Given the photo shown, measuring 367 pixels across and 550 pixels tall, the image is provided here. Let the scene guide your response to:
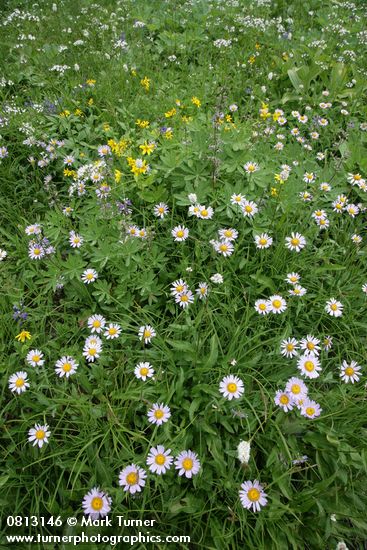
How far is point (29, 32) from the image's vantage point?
4.29 m

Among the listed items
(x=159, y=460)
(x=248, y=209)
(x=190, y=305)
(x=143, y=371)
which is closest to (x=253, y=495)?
(x=159, y=460)

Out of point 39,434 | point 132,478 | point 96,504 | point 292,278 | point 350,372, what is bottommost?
point 96,504

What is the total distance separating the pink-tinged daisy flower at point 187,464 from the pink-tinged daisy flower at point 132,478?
0.15 m

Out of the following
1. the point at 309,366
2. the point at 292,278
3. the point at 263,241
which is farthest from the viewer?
the point at 263,241

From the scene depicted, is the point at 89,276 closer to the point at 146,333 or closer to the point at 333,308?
the point at 146,333

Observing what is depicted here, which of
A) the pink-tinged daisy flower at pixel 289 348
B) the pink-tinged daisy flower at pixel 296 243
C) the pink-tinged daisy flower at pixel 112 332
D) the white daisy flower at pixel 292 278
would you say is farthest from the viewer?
the pink-tinged daisy flower at pixel 296 243

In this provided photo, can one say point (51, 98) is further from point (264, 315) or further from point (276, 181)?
point (264, 315)

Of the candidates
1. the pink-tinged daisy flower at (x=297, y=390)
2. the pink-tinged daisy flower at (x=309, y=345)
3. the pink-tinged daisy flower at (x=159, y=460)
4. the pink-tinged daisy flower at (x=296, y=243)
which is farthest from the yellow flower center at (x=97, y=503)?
the pink-tinged daisy flower at (x=296, y=243)

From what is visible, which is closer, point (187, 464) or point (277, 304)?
point (187, 464)

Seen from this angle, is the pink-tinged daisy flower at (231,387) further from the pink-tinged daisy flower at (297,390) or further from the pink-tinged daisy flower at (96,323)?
the pink-tinged daisy flower at (96,323)

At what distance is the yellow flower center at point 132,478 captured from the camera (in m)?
1.56

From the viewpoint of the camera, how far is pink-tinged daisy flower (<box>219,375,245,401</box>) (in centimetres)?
173

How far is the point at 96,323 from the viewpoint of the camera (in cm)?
206

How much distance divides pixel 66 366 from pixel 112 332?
0.91ft
